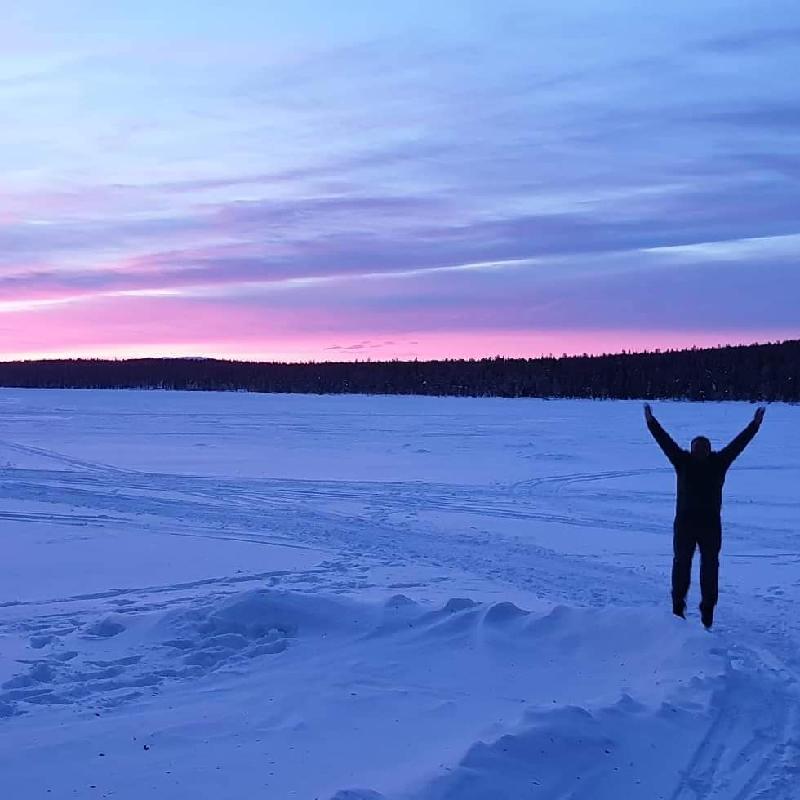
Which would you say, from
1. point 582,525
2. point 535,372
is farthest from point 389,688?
point 535,372

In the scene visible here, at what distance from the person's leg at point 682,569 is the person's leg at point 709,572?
93mm

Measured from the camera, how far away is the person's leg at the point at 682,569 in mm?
7457

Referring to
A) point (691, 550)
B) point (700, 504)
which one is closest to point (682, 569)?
point (691, 550)

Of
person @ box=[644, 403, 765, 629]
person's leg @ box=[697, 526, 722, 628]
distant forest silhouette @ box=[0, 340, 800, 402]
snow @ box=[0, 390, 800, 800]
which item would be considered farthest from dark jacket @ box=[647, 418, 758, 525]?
distant forest silhouette @ box=[0, 340, 800, 402]

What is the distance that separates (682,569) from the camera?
7.48 m

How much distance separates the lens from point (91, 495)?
49.9 feet

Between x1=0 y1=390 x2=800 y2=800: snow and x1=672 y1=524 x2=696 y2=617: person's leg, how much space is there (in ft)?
0.75

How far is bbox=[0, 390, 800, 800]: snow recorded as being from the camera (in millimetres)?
4461

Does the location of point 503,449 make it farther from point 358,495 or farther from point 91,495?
point 91,495

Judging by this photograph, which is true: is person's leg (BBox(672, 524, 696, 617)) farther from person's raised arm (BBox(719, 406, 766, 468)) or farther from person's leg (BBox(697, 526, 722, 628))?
person's raised arm (BBox(719, 406, 766, 468))

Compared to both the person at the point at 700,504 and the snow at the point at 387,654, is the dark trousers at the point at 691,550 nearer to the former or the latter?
the person at the point at 700,504

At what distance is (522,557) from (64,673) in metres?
5.76

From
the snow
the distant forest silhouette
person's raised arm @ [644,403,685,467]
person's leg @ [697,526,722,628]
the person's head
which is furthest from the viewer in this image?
the distant forest silhouette

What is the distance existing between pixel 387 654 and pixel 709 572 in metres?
2.74
